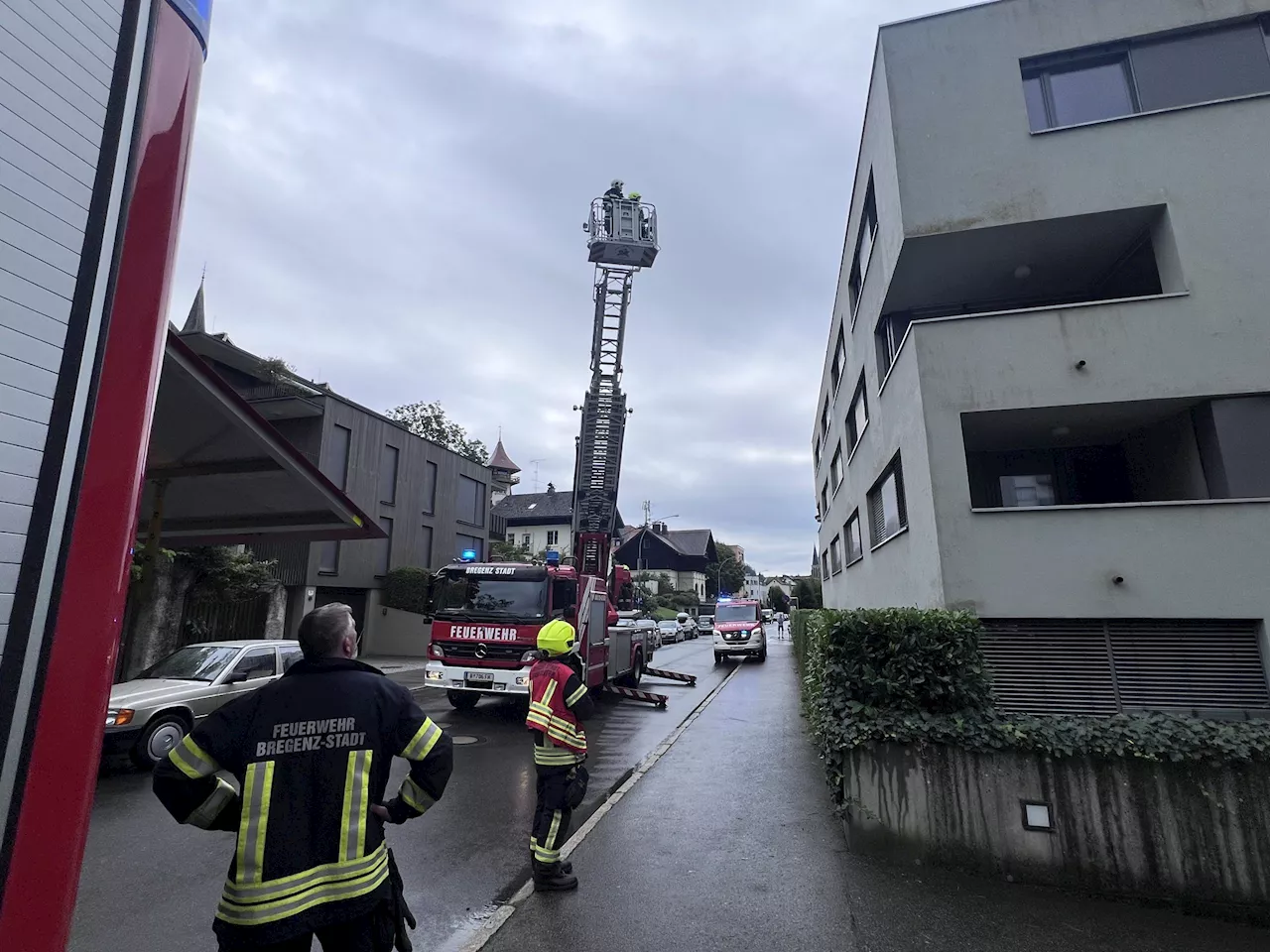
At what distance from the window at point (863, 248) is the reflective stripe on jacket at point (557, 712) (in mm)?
10142

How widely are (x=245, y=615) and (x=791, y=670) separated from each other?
16.0m

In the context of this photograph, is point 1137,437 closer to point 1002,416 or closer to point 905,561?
point 1002,416

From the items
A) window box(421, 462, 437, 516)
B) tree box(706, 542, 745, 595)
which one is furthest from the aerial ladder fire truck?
tree box(706, 542, 745, 595)

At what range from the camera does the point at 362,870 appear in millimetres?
2312

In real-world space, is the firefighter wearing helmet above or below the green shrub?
below

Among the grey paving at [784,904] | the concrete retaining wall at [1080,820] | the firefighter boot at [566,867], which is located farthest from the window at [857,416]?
the firefighter boot at [566,867]

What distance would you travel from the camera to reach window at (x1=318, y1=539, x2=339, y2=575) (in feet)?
72.9

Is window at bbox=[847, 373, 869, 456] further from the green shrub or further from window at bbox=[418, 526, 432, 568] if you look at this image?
window at bbox=[418, 526, 432, 568]

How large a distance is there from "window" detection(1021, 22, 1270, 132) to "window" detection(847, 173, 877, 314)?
287 centimetres

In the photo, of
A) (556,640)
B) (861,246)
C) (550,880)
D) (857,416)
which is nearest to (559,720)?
(556,640)

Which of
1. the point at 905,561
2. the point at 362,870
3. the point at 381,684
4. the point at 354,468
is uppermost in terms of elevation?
the point at 354,468

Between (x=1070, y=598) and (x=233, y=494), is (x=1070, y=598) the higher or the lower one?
the lower one

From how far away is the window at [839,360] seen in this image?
1680 cm

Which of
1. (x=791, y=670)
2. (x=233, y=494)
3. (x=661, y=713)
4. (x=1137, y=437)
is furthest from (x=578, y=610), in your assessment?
(x=791, y=670)
